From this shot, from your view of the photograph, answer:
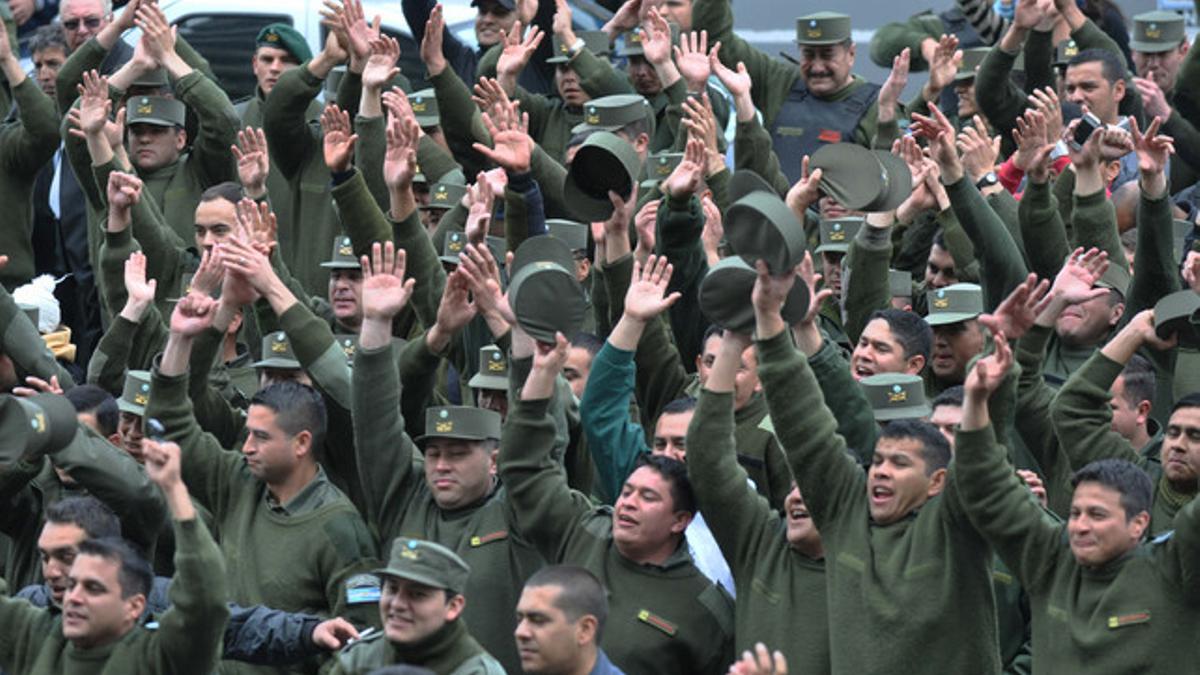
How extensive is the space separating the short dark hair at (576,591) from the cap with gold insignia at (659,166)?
328cm

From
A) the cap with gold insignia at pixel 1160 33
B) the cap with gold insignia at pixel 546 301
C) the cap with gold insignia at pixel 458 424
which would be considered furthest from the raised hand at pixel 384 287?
the cap with gold insignia at pixel 1160 33

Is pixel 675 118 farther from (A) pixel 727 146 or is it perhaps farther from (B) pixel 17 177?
(B) pixel 17 177

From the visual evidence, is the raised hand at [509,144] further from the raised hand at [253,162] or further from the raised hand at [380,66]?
the raised hand at [253,162]

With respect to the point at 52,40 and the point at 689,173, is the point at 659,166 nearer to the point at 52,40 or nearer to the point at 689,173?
the point at 689,173

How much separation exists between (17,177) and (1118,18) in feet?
19.0

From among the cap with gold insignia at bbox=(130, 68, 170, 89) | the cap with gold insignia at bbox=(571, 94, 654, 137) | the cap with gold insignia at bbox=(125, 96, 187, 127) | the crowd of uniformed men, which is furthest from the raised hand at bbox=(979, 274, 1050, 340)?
the cap with gold insignia at bbox=(130, 68, 170, 89)

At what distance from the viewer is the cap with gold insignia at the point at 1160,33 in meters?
12.8

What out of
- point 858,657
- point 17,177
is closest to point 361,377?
point 858,657

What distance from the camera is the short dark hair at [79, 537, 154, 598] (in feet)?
26.9

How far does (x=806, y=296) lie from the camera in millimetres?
8469

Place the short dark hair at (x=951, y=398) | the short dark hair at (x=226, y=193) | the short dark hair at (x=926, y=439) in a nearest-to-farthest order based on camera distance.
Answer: the short dark hair at (x=926, y=439), the short dark hair at (x=951, y=398), the short dark hair at (x=226, y=193)

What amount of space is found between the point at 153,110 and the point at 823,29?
3.15m

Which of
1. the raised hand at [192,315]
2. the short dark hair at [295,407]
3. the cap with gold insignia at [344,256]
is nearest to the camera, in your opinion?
the short dark hair at [295,407]

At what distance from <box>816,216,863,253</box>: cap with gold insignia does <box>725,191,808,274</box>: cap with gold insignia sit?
2898 millimetres
